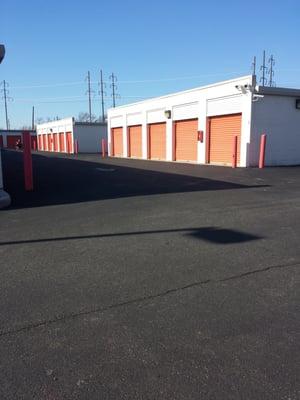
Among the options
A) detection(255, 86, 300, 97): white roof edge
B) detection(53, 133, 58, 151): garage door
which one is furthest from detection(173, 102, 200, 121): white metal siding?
detection(53, 133, 58, 151): garage door

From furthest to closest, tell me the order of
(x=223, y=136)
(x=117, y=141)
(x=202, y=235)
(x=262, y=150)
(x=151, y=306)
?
(x=117, y=141)
(x=223, y=136)
(x=262, y=150)
(x=202, y=235)
(x=151, y=306)

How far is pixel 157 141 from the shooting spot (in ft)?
103

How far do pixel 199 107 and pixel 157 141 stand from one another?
256 inches

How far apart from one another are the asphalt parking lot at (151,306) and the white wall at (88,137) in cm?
4630

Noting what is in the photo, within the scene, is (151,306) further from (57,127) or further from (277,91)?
(57,127)

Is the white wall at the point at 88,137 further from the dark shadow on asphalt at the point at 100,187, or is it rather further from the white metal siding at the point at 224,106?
the dark shadow on asphalt at the point at 100,187

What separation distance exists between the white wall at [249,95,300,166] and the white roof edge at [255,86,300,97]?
0.18 metres

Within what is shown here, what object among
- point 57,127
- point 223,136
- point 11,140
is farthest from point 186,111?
point 11,140

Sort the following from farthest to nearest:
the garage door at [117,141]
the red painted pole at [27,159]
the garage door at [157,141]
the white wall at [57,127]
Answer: the white wall at [57,127] < the garage door at [117,141] < the garage door at [157,141] < the red painted pole at [27,159]

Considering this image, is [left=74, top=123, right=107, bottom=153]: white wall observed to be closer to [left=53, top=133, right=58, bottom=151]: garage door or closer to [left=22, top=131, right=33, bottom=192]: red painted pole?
[left=53, top=133, right=58, bottom=151]: garage door

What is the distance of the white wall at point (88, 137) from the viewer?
54938 millimetres

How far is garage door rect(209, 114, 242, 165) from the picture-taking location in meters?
22.5

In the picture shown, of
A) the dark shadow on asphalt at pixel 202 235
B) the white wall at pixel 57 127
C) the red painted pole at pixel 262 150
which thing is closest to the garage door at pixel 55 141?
the white wall at pixel 57 127

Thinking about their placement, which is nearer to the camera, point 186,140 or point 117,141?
point 186,140
